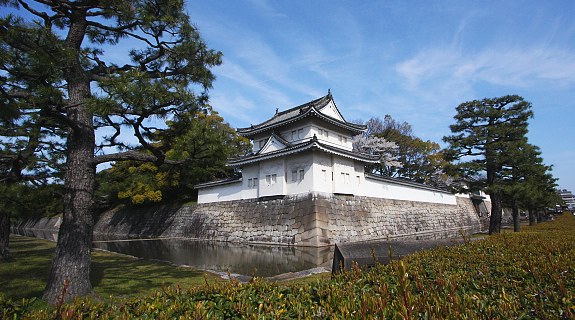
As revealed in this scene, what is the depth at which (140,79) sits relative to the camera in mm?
4863

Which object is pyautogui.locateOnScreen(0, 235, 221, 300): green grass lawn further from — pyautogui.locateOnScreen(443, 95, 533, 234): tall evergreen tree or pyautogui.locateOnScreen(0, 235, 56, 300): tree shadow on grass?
pyautogui.locateOnScreen(443, 95, 533, 234): tall evergreen tree

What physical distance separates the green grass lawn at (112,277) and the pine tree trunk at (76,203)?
814 millimetres

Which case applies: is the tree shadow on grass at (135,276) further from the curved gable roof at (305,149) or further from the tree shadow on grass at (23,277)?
the curved gable roof at (305,149)

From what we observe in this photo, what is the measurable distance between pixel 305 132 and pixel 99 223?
23.9 metres

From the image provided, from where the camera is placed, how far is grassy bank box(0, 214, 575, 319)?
197 cm

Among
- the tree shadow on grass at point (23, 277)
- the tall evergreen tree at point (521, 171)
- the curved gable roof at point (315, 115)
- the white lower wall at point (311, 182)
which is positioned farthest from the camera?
the curved gable roof at point (315, 115)

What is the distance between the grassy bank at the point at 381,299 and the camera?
1.97 metres

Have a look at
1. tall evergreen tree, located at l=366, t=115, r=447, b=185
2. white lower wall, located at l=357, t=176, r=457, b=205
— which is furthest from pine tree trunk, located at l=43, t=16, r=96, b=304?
tall evergreen tree, located at l=366, t=115, r=447, b=185

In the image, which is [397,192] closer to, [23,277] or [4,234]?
[23,277]

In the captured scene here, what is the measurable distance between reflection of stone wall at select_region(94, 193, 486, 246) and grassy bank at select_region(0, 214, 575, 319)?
12888 millimetres

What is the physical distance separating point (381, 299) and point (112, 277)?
791 cm

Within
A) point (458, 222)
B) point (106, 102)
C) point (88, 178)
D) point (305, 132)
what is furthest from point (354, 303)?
point (458, 222)

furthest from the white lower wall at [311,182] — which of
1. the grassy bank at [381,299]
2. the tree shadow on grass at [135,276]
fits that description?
the grassy bank at [381,299]

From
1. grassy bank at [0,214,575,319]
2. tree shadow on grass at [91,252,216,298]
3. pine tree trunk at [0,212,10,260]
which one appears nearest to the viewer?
grassy bank at [0,214,575,319]
